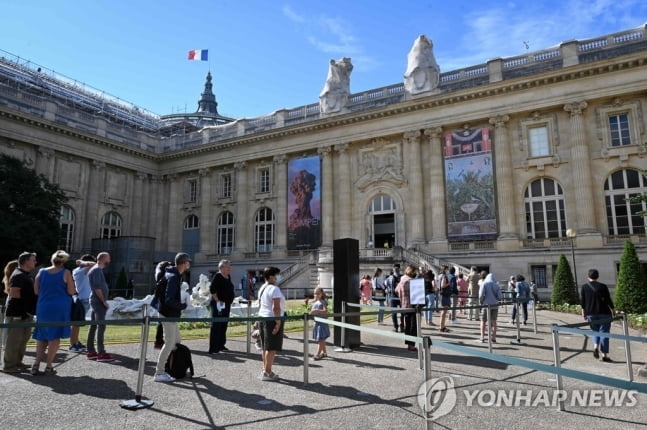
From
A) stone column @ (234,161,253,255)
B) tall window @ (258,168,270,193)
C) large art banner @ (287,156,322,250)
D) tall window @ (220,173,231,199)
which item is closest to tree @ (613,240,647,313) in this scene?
large art banner @ (287,156,322,250)

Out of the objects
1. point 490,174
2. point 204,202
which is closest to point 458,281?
point 490,174

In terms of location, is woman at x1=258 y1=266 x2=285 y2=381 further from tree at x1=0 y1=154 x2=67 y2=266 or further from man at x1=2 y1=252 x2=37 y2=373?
tree at x1=0 y1=154 x2=67 y2=266

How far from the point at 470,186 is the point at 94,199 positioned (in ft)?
98.3

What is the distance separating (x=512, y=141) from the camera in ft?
92.7

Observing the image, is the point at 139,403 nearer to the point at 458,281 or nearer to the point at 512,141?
the point at 458,281

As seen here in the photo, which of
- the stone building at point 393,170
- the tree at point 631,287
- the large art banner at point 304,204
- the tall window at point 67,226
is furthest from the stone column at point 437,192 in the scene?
the tall window at point 67,226

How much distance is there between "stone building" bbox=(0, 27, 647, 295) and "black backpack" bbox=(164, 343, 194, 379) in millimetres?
20440

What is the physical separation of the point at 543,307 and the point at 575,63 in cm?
1502

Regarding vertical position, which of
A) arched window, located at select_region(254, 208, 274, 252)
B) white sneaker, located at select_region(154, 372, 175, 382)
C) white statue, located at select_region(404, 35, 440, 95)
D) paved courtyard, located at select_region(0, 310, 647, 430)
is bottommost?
paved courtyard, located at select_region(0, 310, 647, 430)

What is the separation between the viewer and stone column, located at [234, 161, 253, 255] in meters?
37.3

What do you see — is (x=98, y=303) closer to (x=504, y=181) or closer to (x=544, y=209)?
(x=504, y=181)

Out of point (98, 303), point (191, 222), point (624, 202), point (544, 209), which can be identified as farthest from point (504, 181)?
point (191, 222)

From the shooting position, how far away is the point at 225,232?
39.4 meters

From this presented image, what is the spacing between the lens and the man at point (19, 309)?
7203 mm
